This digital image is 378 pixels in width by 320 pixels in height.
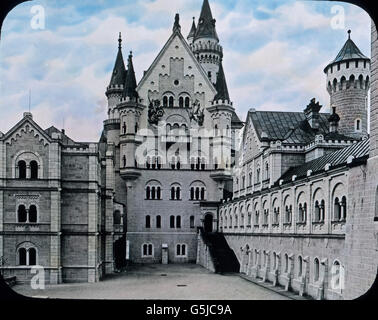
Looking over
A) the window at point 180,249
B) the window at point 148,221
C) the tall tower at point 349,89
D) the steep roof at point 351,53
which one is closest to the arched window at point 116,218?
the window at point 148,221

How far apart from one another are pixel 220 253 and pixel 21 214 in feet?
42.9

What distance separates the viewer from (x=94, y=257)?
22.3m

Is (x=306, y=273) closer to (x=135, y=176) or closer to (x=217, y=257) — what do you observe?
(x=217, y=257)

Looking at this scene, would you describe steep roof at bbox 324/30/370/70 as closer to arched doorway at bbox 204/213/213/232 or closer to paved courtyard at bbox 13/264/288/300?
paved courtyard at bbox 13/264/288/300

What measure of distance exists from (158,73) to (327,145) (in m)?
15.9

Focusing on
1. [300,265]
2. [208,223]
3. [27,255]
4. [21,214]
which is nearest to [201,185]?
[208,223]

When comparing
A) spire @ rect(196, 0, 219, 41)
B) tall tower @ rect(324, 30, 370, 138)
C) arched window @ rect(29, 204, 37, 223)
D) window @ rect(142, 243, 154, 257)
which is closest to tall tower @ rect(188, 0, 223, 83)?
spire @ rect(196, 0, 219, 41)

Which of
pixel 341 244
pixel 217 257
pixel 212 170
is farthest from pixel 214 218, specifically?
pixel 341 244

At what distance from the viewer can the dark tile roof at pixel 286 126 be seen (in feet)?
87.4

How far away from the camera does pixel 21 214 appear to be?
2134 cm

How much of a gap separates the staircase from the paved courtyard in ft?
5.19

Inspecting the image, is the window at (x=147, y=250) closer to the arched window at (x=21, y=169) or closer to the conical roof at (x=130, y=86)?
the conical roof at (x=130, y=86)

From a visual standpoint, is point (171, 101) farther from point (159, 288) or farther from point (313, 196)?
point (313, 196)

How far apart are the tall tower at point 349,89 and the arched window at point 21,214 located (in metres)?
18.8
